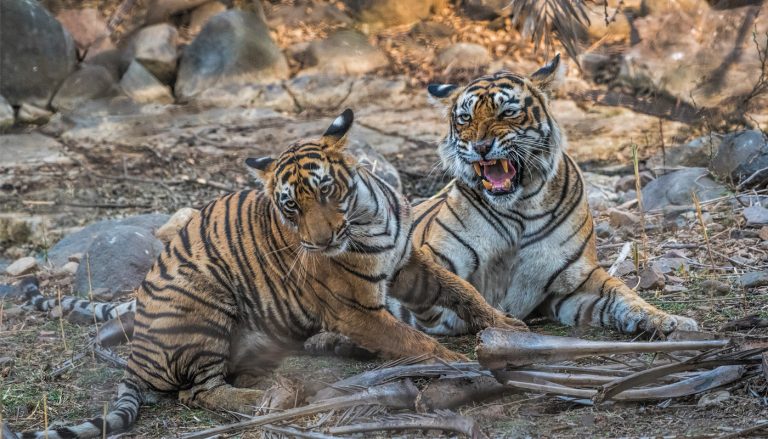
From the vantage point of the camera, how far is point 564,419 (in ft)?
11.8

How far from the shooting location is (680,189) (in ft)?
23.9

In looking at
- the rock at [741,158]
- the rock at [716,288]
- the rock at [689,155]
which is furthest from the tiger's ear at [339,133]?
the rock at [689,155]

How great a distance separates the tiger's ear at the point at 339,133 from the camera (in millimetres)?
4555

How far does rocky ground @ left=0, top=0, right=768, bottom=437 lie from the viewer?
5.46 metres

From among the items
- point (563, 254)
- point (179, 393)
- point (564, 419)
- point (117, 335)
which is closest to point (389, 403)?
point (564, 419)

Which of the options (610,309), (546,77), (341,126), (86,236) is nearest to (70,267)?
(86,236)

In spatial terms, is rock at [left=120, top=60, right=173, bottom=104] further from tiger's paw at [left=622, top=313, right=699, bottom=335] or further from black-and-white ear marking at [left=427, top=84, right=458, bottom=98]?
tiger's paw at [left=622, top=313, right=699, bottom=335]

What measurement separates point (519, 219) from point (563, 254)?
0.31m

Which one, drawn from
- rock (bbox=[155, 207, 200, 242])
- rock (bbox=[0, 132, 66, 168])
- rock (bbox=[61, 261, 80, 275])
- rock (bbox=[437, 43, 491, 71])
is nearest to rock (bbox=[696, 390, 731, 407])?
rock (bbox=[155, 207, 200, 242])

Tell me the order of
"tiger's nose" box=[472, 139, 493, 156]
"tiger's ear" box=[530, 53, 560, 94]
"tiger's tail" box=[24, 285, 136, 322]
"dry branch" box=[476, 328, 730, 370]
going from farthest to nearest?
"tiger's tail" box=[24, 285, 136, 322]
"tiger's ear" box=[530, 53, 560, 94]
"tiger's nose" box=[472, 139, 493, 156]
"dry branch" box=[476, 328, 730, 370]

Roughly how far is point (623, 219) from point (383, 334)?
308 cm

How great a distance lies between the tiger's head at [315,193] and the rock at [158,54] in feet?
27.5

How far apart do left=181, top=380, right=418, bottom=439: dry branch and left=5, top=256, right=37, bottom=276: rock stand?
4.19m

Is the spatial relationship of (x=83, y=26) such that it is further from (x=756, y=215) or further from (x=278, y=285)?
(x=756, y=215)
